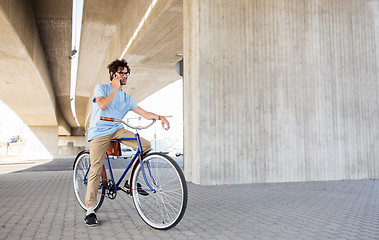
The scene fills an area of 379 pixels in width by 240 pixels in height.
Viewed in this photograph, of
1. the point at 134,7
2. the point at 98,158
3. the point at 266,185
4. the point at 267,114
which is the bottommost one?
the point at 266,185

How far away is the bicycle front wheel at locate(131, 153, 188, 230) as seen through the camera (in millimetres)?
2746

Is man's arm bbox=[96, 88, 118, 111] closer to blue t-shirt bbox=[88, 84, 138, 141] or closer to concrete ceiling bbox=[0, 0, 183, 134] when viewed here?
blue t-shirt bbox=[88, 84, 138, 141]

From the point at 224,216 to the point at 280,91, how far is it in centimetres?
407

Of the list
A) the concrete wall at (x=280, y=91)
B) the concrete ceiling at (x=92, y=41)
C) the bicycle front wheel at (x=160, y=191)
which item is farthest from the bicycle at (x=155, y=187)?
the concrete ceiling at (x=92, y=41)

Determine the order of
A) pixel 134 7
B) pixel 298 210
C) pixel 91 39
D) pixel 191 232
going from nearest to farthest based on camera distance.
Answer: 1. pixel 191 232
2. pixel 298 210
3. pixel 134 7
4. pixel 91 39

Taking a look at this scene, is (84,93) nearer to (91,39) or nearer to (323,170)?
(91,39)

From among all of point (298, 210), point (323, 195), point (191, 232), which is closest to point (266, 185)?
point (323, 195)

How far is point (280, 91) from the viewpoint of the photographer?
693cm

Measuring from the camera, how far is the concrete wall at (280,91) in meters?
6.47

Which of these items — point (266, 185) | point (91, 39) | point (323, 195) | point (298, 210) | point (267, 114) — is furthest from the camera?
point (91, 39)

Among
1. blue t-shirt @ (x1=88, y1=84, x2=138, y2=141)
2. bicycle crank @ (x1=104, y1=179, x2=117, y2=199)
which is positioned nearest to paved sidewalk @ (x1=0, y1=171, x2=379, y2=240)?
bicycle crank @ (x1=104, y1=179, x2=117, y2=199)

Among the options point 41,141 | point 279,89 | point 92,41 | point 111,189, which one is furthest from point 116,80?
point 41,141

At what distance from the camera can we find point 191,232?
113 inches

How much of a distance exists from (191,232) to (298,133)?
4.71 m
